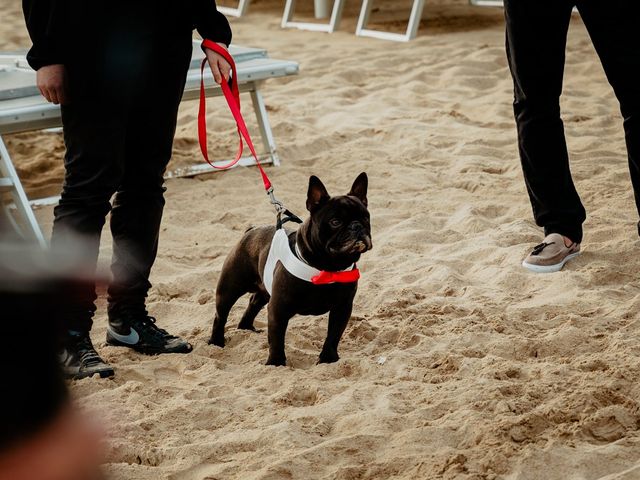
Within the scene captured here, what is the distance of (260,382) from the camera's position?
10.3 feet

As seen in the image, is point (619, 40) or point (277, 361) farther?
point (619, 40)

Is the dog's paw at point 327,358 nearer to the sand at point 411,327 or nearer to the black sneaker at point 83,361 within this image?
the sand at point 411,327

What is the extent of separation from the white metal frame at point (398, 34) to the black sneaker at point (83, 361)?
622 centimetres

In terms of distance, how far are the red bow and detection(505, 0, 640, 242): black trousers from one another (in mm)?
1248

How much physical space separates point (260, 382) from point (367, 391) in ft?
1.20

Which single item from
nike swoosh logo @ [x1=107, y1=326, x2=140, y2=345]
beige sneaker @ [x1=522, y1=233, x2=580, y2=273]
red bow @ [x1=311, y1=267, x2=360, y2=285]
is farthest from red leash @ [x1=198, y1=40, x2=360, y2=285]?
beige sneaker @ [x1=522, y1=233, x2=580, y2=273]

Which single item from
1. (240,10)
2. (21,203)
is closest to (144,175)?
(21,203)

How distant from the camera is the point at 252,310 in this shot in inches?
143

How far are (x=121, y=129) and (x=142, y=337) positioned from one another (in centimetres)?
81

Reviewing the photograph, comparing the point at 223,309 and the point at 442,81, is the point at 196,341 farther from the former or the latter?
the point at 442,81

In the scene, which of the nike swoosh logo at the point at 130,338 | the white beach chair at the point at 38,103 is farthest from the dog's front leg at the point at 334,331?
the white beach chair at the point at 38,103

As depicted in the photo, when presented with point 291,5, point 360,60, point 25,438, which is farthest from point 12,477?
point 291,5

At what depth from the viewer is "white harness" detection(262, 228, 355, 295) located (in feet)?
10.00

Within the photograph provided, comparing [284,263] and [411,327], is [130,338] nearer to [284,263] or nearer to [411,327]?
[284,263]
